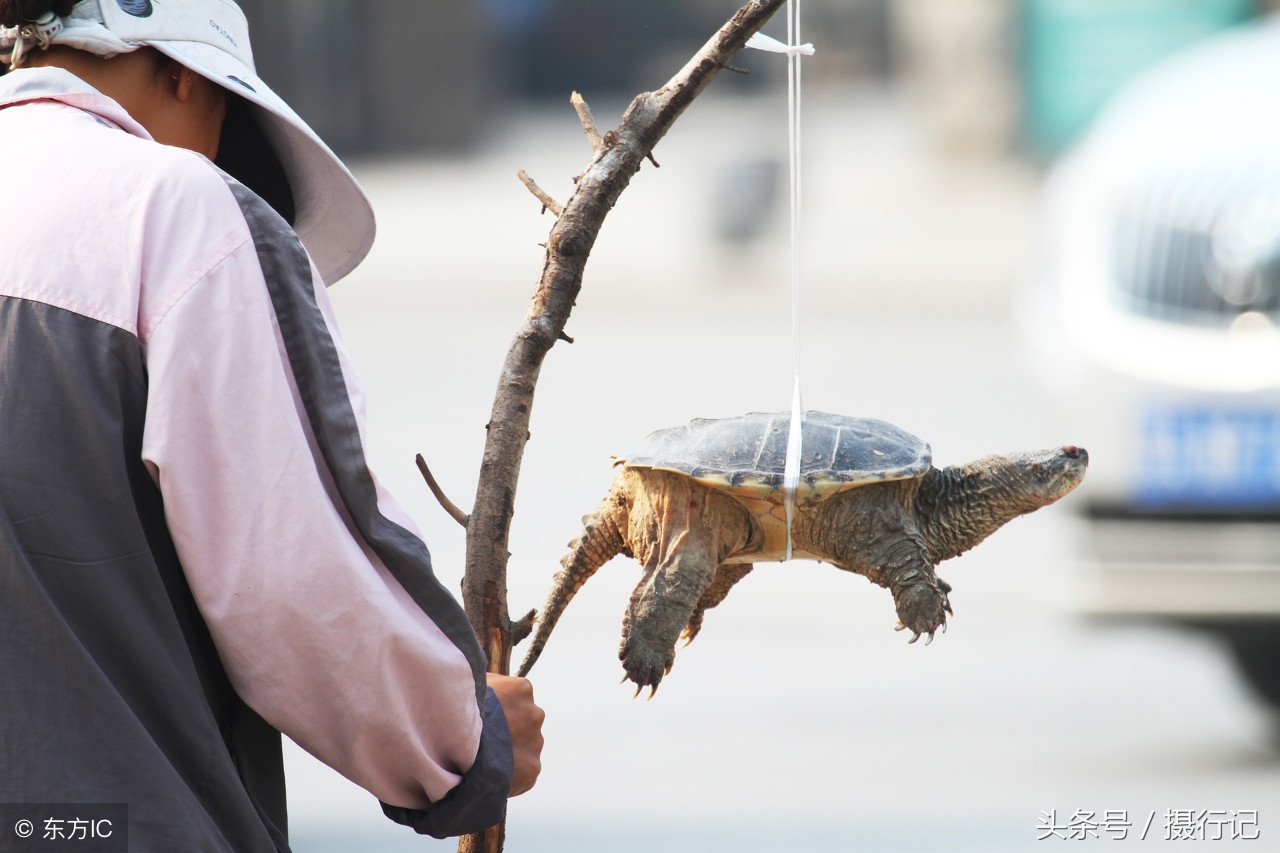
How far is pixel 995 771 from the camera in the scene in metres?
4.25

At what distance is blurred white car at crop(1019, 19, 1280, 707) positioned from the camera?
3.48m

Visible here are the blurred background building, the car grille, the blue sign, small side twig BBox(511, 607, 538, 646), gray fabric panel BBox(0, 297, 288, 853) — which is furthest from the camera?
the blurred background building

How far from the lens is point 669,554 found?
4.91 feet

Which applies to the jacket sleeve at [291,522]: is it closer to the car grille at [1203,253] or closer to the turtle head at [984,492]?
the turtle head at [984,492]

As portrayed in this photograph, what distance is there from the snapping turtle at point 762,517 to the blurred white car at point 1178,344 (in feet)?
6.83

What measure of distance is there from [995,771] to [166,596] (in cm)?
361

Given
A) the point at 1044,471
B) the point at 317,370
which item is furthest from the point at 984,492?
the point at 317,370

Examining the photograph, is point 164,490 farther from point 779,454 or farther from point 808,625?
point 808,625

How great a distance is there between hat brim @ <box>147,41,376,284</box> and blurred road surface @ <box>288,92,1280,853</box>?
2.58 meters

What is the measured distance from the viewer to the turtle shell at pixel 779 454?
1.45m

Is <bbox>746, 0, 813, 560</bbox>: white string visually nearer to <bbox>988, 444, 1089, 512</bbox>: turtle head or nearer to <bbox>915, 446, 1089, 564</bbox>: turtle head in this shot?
<bbox>915, 446, 1089, 564</bbox>: turtle head

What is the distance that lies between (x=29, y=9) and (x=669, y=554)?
0.84m

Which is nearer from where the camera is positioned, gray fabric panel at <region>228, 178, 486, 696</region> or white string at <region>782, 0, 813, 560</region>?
gray fabric panel at <region>228, 178, 486, 696</region>

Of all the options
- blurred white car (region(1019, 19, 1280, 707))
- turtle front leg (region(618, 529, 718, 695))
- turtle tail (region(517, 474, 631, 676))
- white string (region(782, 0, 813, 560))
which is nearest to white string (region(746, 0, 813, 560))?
white string (region(782, 0, 813, 560))
